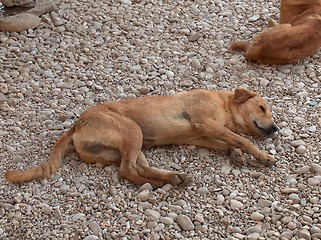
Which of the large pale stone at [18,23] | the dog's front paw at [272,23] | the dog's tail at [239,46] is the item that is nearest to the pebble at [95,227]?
the dog's tail at [239,46]

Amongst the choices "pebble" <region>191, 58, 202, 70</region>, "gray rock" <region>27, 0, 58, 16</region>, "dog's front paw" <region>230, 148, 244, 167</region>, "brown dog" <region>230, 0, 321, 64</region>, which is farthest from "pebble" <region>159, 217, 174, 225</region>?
"gray rock" <region>27, 0, 58, 16</region>

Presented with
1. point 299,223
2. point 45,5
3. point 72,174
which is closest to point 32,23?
point 45,5

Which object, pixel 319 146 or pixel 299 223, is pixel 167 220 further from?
pixel 319 146

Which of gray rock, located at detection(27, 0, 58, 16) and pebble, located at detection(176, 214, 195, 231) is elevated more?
gray rock, located at detection(27, 0, 58, 16)

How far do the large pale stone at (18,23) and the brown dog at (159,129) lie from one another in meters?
2.23

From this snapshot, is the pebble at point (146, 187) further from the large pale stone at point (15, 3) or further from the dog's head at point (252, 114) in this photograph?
the large pale stone at point (15, 3)

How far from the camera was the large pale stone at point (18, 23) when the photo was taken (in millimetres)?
6484

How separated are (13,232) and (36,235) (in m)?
0.17

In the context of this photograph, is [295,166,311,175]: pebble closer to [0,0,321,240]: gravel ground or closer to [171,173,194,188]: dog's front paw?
[0,0,321,240]: gravel ground

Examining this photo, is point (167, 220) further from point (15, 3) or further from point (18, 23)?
point (15, 3)

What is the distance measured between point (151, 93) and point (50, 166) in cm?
138

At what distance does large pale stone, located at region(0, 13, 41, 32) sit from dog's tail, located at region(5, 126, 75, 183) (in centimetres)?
233

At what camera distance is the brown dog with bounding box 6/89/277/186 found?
438 centimetres

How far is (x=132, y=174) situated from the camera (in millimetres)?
4324
